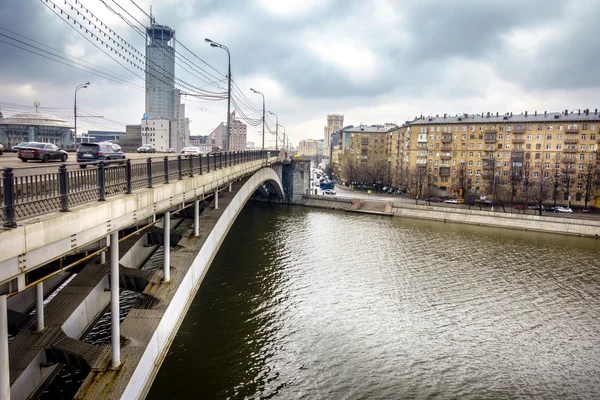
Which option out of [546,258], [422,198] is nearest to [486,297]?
[546,258]

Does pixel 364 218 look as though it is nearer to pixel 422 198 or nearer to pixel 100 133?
pixel 422 198

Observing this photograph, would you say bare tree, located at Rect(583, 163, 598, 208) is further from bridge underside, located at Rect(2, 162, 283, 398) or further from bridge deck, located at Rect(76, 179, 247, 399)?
bridge underside, located at Rect(2, 162, 283, 398)

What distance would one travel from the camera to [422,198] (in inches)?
2253

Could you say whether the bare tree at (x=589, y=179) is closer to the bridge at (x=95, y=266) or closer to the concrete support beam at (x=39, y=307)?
the bridge at (x=95, y=266)

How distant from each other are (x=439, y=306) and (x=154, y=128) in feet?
194

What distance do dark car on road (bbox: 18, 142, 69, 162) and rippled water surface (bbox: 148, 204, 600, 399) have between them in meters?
8.10

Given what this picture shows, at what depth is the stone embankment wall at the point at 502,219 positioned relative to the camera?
A: 3909cm

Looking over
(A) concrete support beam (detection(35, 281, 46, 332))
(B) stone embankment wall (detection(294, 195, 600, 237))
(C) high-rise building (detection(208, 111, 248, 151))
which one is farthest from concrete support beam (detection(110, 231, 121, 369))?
(C) high-rise building (detection(208, 111, 248, 151))

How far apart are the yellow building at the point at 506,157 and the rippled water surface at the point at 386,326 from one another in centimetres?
2777

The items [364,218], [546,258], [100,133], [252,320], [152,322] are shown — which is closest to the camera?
[152,322]

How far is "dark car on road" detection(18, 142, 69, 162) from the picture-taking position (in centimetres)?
1385

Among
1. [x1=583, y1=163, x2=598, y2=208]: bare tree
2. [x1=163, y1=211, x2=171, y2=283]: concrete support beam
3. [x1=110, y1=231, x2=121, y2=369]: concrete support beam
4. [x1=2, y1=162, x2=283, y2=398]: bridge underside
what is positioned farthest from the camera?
[x1=583, y1=163, x2=598, y2=208]: bare tree

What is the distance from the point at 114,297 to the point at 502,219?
42294 mm

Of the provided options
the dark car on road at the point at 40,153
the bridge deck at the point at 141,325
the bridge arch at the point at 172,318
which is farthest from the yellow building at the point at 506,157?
the dark car on road at the point at 40,153
